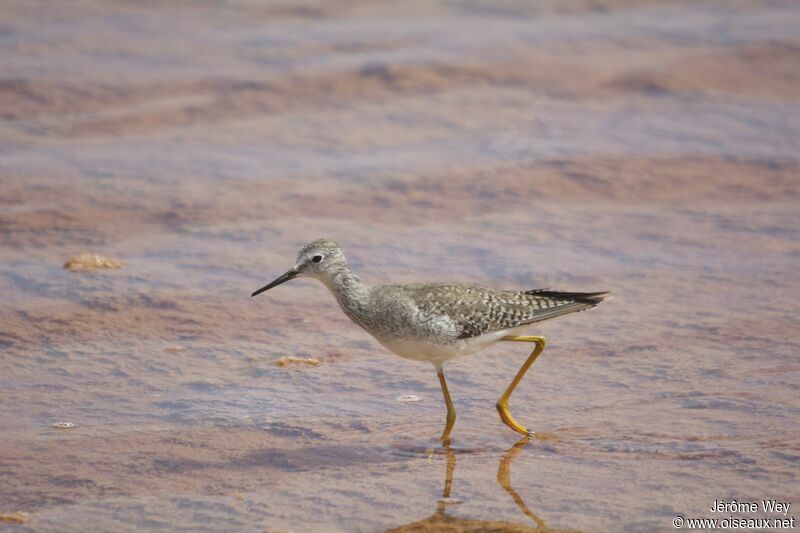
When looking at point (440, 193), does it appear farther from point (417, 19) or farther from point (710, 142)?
point (417, 19)

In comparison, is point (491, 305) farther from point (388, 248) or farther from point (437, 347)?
point (388, 248)

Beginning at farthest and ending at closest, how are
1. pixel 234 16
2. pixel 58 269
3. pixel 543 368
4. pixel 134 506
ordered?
pixel 234 16, pixel 58 269, pixel 543 368, pixel 134 506

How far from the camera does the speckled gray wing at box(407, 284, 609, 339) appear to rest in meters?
7.39

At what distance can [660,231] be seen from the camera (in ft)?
34.3


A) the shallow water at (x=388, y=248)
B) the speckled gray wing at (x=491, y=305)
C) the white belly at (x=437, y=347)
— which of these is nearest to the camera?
the shallow water at (x=388, y=248)

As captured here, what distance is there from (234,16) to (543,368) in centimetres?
856

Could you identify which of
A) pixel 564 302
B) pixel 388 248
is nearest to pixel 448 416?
pixel 564 302

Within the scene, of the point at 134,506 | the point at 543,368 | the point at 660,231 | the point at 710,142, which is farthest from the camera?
the point at 710,142

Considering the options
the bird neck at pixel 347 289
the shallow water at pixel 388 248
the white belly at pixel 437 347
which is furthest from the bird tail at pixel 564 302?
the bird neck at pixel 347 289

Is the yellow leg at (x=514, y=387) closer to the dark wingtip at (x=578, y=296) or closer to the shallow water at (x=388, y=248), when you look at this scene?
the shallow water at (x=388, y=248)

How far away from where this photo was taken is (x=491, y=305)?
757 centimetres

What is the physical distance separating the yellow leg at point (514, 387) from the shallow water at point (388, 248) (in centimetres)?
18

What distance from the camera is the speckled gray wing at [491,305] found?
739 centimetres

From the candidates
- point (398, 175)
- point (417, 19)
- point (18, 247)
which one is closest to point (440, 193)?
point (398, 175)
